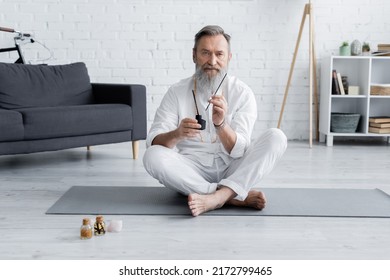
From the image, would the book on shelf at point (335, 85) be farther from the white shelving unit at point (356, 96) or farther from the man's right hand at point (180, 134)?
the man's right hand at point (180, 134)

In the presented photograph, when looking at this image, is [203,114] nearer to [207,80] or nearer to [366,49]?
[207,80]

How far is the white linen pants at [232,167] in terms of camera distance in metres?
2.32

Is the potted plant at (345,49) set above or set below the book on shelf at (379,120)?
above

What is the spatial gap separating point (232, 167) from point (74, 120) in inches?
59.4

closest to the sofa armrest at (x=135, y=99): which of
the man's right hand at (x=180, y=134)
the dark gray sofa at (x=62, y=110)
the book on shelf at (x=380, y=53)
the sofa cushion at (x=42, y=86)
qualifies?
the dark gray sofa at (x=62, y=110)

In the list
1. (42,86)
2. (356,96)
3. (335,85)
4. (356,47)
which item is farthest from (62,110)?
(356,47)

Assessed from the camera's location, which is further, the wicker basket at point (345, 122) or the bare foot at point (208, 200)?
the wicker basket at point (345, 122)

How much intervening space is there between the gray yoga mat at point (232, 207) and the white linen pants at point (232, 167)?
0.40 ft

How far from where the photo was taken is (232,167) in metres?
2.51

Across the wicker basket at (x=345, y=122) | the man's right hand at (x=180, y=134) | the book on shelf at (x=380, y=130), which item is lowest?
the book on shelf at (x=380, y=130)

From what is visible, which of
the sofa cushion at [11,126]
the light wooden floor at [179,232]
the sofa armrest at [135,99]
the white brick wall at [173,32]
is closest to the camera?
the light wooden floor at [179,232]

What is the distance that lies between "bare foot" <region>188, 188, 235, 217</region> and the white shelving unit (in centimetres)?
267

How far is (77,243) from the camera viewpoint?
6.34 ft
